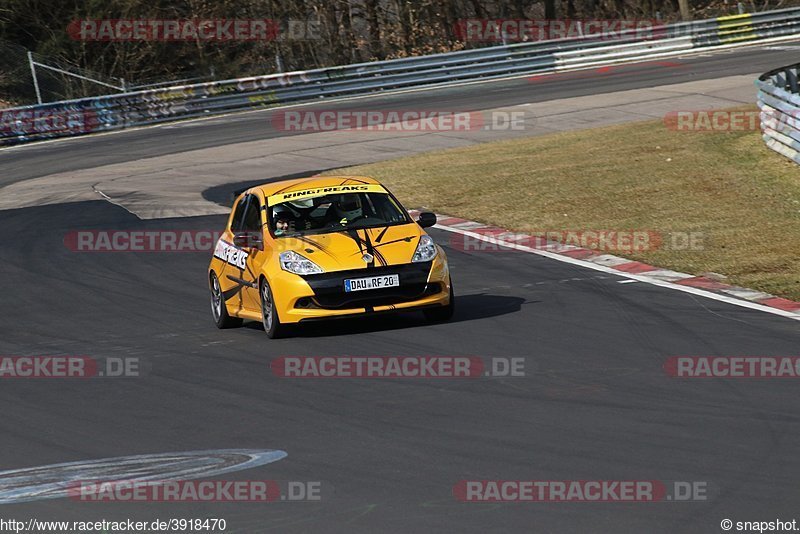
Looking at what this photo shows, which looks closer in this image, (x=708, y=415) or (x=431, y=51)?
(x=708, y=415)

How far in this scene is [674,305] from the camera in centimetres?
1208

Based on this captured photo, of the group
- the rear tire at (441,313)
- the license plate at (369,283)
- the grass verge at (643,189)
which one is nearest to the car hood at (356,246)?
the license plate at (369,283)

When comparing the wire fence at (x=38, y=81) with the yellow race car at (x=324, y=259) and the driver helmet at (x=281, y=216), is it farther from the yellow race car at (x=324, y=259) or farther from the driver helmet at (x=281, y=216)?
the driver helmet at (x=281, y=216)

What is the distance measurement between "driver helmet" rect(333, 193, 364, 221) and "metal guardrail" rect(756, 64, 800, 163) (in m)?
10.2

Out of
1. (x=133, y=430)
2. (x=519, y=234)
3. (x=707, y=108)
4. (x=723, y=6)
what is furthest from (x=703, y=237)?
(x=723, y=6)

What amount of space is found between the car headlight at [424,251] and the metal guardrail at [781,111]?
1020 cm

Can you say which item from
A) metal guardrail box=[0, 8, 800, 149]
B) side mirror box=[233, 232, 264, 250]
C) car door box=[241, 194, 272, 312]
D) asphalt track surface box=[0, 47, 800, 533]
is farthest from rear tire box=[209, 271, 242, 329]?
metal guardrail box=[0, 8, 800, 149]

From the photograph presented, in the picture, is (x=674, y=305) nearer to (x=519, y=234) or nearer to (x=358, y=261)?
(x=358, y=261)

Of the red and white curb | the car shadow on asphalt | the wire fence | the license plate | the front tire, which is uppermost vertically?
the wire fence

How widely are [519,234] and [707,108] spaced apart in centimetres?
1361

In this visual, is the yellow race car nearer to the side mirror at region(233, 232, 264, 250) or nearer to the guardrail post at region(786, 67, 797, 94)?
the side mirror at region(233, 232, 264, 250)

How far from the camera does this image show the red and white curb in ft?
39.0

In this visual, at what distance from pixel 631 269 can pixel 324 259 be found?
4.25 m

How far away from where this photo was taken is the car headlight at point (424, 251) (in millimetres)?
11727
